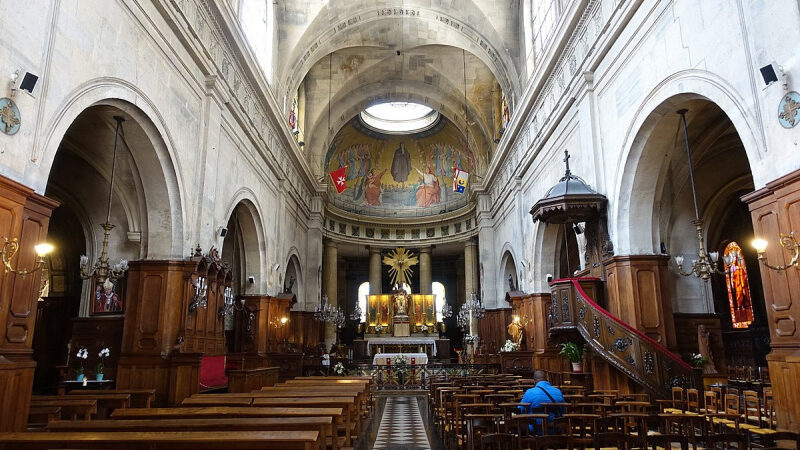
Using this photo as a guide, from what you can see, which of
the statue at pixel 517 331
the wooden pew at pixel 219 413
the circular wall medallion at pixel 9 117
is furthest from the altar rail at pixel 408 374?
the circular wall medallion at pixel 9 117

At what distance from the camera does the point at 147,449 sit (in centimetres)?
436

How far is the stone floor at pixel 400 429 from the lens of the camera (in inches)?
340

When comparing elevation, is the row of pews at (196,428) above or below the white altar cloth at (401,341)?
below

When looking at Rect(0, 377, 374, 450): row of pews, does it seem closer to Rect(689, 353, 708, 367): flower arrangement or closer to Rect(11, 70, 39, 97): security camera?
Rect(11, 70, 39, 97): security camera

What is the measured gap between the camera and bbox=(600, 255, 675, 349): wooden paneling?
10359 millimetres

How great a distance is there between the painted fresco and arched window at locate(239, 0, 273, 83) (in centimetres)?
1324

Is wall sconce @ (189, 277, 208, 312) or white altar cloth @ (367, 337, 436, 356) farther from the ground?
wall sconce @ (189, 277, 208, 312)

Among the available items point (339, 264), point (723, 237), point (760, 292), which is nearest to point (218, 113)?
point (723, 237)

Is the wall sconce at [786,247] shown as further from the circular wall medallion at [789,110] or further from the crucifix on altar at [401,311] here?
the crucifix on altar at [401,311]

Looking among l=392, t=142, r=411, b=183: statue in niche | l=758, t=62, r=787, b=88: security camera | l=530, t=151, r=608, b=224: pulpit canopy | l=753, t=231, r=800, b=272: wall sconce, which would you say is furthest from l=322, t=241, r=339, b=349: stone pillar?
l=758, t=62, r=787, b=88: security camera

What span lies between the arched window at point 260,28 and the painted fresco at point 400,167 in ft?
43.4

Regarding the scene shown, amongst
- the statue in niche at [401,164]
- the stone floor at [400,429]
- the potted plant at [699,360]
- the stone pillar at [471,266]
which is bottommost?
the stone floor at [400,429]

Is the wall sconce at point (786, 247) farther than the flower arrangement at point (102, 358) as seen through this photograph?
No

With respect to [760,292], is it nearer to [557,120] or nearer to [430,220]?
[557,120]
